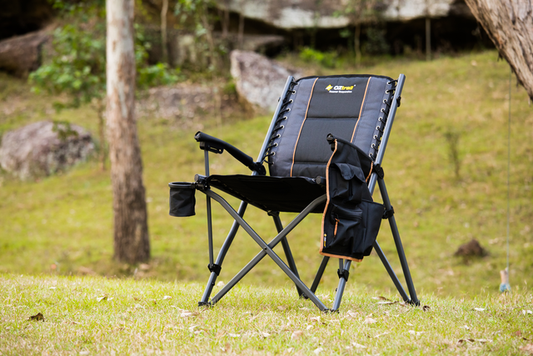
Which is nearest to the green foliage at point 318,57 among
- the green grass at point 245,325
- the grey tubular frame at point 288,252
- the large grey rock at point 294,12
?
the large grey rock at point 294,12

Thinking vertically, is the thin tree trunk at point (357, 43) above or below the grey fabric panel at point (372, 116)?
below

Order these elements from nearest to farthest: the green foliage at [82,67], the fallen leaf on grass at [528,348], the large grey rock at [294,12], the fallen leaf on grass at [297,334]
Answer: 1. the fallen leaf on grass at [528,348]
2. the fallen leaf on grass at [297,334]
3. the green foliage at [82,67]
4. the large grey rock at [294,12]

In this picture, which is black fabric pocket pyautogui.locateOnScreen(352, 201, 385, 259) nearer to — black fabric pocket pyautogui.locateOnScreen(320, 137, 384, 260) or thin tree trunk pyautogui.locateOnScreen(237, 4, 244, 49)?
black fabric pocket pyautogui.locateOnScreen(320, 137, 384, 260)

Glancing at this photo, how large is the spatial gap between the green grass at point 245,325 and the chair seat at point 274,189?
52 centimetres

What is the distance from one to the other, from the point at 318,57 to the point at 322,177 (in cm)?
1236

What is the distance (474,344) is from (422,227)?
537cm

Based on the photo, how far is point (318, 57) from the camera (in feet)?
45.3

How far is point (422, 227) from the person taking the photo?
685 centimetres

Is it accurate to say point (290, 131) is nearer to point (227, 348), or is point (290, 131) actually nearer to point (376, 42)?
point (227, 348)

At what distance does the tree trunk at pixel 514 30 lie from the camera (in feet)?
7.37

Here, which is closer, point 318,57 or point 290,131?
point 290,131

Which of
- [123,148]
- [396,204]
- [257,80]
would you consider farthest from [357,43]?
[123,148]

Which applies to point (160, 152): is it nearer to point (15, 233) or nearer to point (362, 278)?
point (15, 233)

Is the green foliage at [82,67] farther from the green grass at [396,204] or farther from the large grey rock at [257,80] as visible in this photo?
the large grey rock at [257,80]
